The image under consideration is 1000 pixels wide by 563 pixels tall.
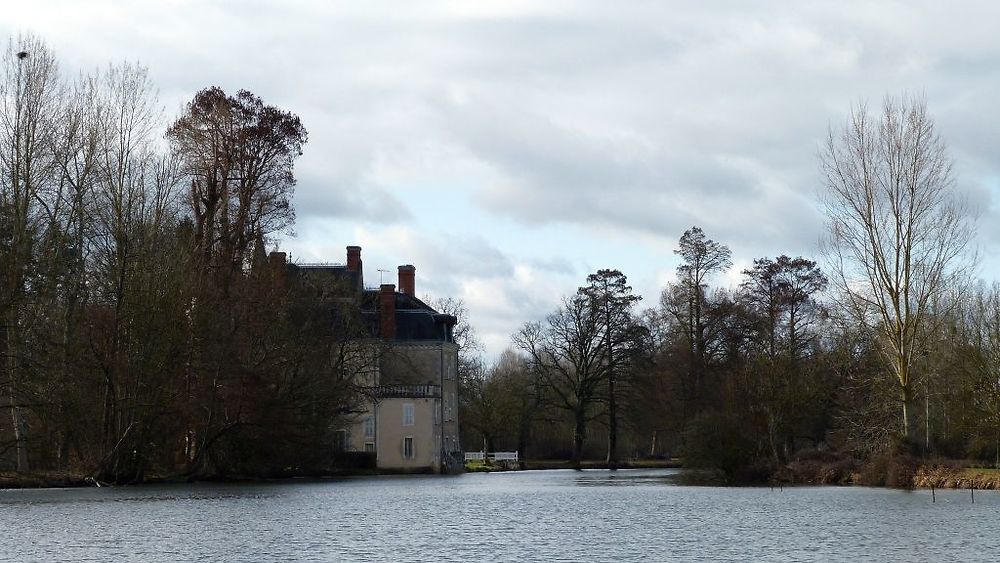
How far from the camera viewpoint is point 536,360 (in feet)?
250

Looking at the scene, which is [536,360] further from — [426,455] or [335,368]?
[335,368]

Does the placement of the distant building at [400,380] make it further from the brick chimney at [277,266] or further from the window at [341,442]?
the brick chimney at [277,266]

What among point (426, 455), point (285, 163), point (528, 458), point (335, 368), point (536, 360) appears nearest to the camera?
point (285, 163)

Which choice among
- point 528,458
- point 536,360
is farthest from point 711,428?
point 528,458

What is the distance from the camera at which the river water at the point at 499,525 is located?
21.9m

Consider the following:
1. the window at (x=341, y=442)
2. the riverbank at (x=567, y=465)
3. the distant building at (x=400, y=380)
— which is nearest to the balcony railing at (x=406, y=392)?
the distant building at (x=400, y=380)

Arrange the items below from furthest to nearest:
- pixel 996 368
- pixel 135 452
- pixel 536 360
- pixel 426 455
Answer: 1. pixel 536 360
2. pixel 426 455
3. pixel 135 452
4. pixel 996 368

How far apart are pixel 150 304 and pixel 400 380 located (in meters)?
25.3

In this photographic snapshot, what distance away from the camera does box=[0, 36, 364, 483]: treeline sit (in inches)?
1683


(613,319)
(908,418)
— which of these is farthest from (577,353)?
(908,418)

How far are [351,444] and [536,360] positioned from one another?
1414 centimetres

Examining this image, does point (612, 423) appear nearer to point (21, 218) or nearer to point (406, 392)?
point (406, 392)

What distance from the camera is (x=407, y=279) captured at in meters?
77.1

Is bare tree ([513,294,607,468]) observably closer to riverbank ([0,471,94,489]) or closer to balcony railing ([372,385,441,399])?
balcony railing ([372,385,441,399])
